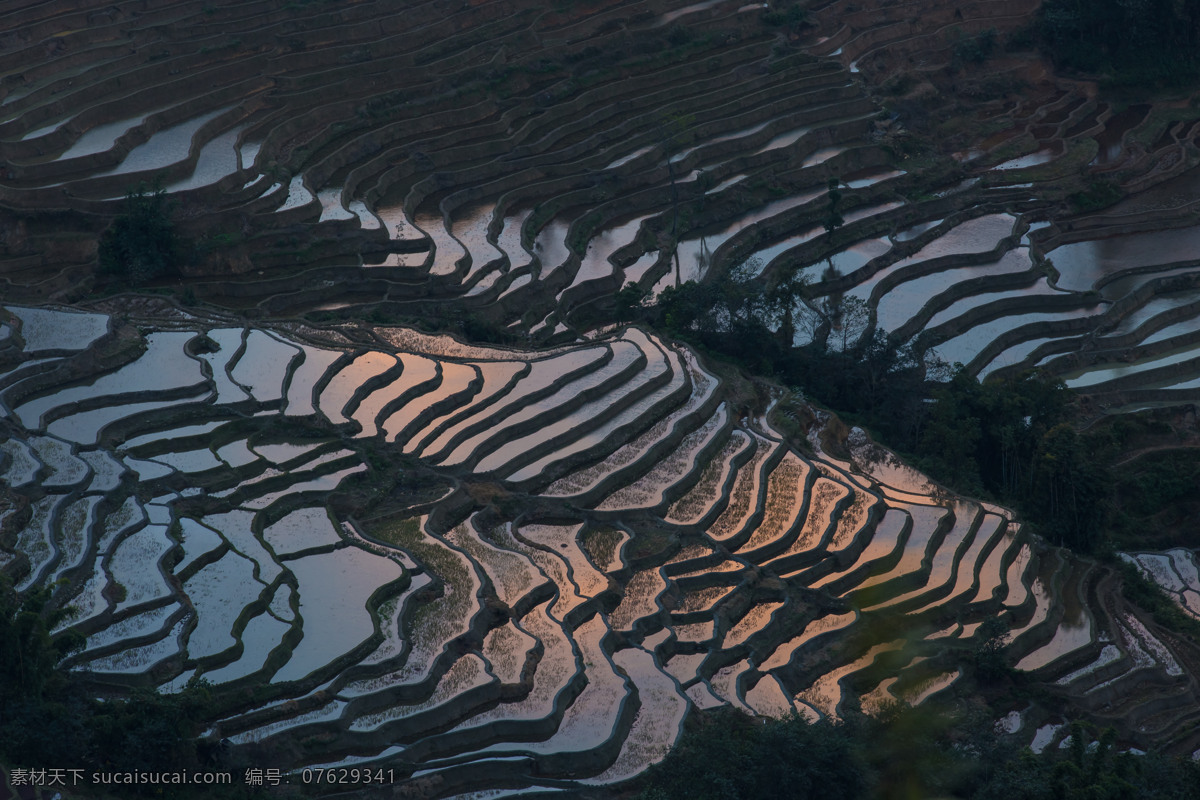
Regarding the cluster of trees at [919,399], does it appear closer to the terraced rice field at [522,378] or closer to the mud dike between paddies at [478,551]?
the terraced rice field at [522,378]

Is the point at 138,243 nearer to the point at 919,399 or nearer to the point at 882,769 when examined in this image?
the point at 919,399

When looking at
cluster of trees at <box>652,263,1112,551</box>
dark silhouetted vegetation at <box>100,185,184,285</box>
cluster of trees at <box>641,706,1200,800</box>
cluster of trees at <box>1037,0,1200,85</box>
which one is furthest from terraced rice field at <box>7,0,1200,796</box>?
cluster of trees at <box>1037,0,1200,85</box>

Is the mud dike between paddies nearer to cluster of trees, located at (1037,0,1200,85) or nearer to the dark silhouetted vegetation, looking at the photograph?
the dark silhouetted vegetation

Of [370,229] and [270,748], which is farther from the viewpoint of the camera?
[370,229]

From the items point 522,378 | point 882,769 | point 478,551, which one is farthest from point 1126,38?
point 882,769

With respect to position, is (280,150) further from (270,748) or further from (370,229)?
(270,748)

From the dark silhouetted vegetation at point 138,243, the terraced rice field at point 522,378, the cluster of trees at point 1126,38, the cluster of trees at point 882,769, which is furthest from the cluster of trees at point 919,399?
the cluster of trees at point 1126,38

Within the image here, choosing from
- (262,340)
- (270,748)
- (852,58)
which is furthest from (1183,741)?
(852,58)
